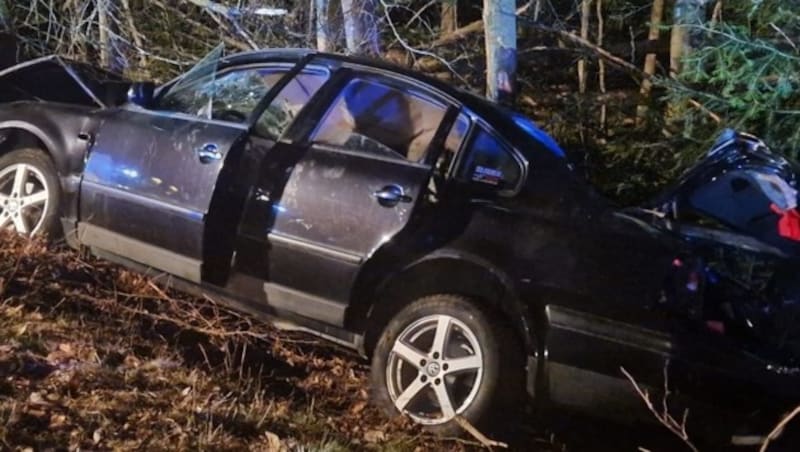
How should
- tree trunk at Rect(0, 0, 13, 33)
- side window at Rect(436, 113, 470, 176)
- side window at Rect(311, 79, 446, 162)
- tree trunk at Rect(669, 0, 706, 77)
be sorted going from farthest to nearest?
tree trunk at Rect(0, 0, 13, 33) < tree trunk at Rect(669, 0, 706, 77) < side window at Rect(311, 79, 446, 162) < side window at Rect(436, 113, 470, 176)

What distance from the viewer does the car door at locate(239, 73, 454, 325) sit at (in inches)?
181

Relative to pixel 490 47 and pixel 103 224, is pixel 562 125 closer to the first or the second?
pixel 490 47

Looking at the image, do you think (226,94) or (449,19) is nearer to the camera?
(226,94)

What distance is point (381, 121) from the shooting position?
4.93 m

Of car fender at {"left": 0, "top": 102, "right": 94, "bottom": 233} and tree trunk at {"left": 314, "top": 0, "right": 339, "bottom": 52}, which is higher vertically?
tree trunk at {"left": 314, "top": 0, "right": 339, "bottom": 52}

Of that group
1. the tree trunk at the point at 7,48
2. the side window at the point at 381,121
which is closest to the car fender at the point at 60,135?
the side window at the point at 381,121

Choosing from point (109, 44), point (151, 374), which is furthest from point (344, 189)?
point (109, 44)

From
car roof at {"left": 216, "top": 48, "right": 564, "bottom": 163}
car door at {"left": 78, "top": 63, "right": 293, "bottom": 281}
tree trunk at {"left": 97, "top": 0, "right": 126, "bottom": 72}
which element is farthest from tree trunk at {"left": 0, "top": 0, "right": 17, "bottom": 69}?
car roof at {"left": 216, "top": 48, "right": 564, "bottom": 163}

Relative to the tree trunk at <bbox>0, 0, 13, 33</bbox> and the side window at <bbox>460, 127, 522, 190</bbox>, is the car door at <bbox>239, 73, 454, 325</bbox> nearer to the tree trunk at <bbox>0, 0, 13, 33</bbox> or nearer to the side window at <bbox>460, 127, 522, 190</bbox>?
the side window at <bbox>460, 127, 522, 190</bbox>

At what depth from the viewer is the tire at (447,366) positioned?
4.28 m

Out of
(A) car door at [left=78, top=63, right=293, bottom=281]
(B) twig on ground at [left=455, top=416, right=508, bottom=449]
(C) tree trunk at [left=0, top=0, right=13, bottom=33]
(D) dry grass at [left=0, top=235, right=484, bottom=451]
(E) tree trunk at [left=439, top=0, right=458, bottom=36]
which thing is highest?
(E) tree trunk at [left=439, top=0, right=458, bottom=36]

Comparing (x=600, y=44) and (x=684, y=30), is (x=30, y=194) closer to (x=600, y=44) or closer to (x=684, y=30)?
(x=684, y=30)

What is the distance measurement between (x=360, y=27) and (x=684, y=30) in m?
3.03

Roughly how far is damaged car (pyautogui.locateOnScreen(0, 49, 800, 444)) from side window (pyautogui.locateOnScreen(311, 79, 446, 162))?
1 centimetres
